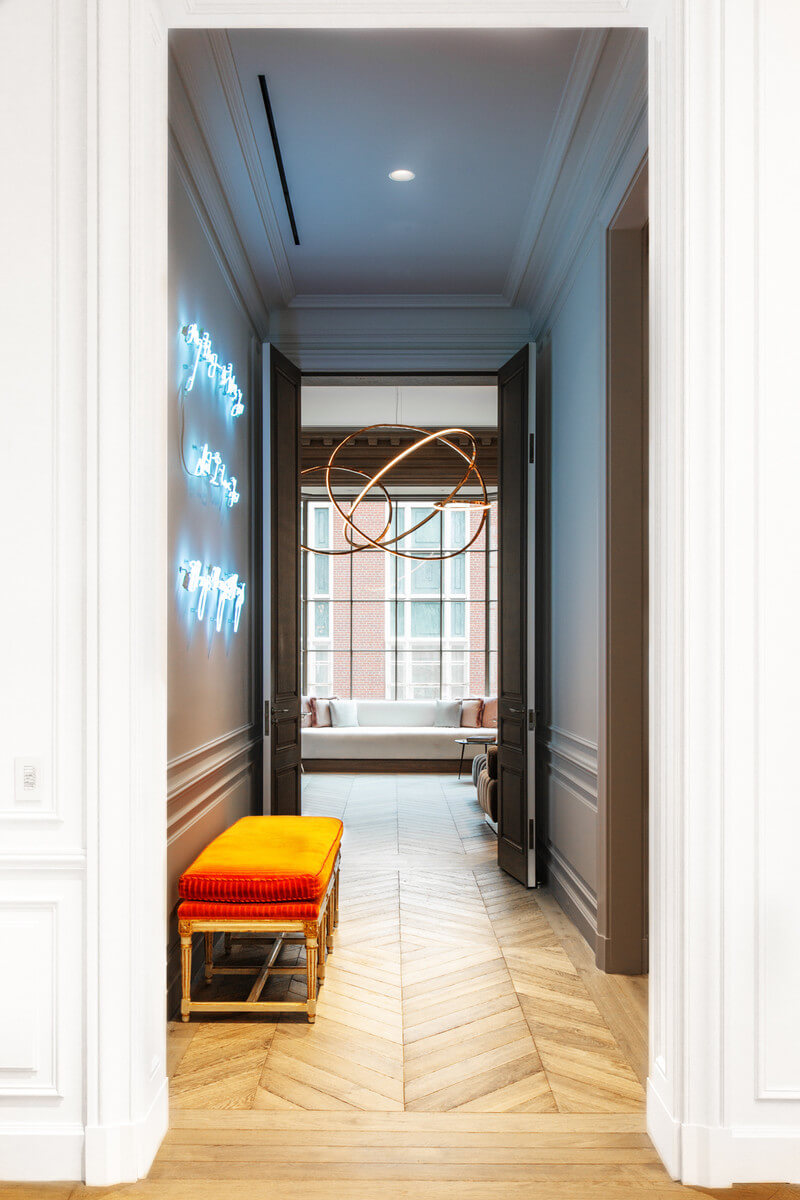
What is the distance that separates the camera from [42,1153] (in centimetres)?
215

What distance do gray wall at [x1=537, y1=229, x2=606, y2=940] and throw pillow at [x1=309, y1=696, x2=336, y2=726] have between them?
196 inches

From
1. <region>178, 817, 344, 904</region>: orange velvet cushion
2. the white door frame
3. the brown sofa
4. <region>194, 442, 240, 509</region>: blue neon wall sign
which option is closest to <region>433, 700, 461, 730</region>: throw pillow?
the brown sofa

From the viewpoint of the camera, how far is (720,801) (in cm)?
216

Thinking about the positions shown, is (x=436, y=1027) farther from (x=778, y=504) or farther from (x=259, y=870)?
(x=778, y=504)

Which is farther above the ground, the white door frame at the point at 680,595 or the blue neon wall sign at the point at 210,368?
the blue neon wall sign at the point at 210,368

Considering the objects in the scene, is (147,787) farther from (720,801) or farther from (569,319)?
(569,319)

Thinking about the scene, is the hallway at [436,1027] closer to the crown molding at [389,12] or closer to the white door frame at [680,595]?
the white door frame at [680,595]

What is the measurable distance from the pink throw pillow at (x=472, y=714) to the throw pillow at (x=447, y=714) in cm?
7

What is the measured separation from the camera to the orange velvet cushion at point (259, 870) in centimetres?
313

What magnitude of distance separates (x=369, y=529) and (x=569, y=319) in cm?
639

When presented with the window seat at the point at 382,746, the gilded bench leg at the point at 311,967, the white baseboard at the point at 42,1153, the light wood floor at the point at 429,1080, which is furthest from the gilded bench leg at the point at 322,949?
the window seat at the point at 382,746

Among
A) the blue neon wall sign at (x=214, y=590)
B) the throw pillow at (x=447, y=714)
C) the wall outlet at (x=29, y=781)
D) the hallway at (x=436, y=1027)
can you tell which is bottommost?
the hallway at (x=436, y=1027)

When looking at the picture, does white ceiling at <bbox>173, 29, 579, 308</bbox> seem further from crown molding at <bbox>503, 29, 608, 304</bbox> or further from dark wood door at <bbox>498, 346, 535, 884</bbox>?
dark wood door at <bbox>498, 346, 535, 884</bbox>

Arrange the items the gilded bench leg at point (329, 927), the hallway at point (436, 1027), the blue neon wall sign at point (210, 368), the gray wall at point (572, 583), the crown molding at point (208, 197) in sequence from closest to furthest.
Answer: the hallway at point (436, 1027) → the crown molding at point (208, 197) → the blue neon wall sign at point (210, 368) → the gilded bench leg at point (329, 927) → the gray wall at point (572, 583)
